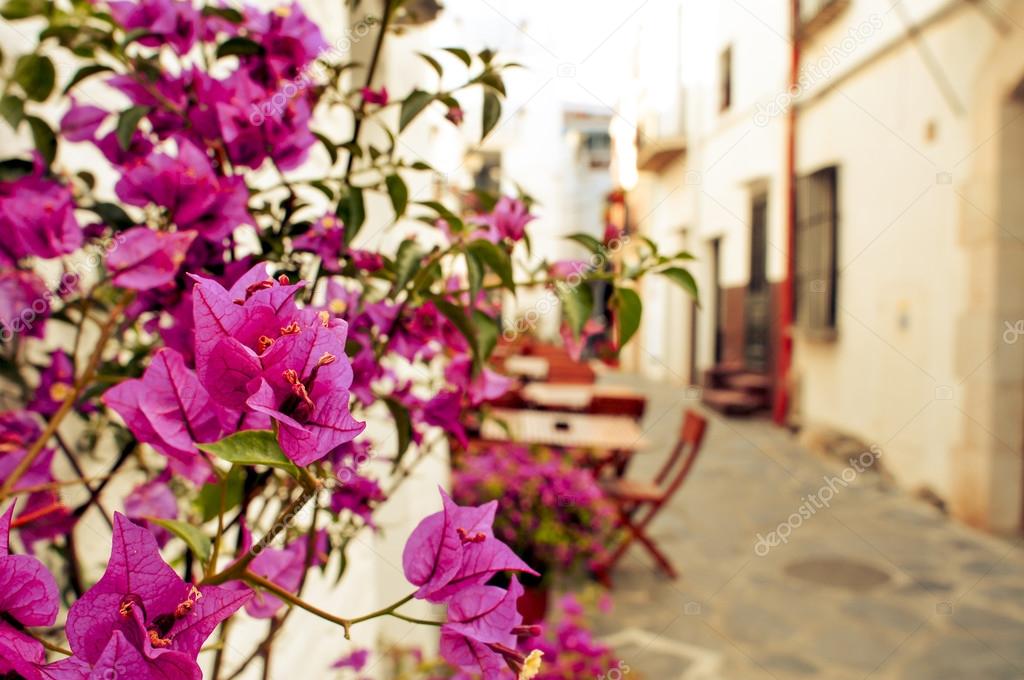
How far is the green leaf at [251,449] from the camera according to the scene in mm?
346

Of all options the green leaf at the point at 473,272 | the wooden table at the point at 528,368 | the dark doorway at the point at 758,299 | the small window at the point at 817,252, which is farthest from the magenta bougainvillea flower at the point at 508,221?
the dark doorway at the point at 758,299

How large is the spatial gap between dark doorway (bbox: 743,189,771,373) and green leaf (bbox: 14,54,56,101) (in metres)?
8.59

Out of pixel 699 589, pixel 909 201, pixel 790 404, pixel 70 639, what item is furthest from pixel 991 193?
pixel 70 639

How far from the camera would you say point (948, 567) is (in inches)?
158

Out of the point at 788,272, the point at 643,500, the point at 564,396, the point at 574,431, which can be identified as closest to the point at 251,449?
the point at 643,500

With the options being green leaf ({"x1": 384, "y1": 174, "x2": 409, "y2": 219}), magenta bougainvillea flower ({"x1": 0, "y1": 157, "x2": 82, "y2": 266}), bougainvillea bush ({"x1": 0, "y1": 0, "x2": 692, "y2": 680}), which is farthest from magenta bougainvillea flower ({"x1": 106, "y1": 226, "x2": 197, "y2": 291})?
green leaf ({"x1": 384, "y1": 174, "x2": 409, "y2": 219})

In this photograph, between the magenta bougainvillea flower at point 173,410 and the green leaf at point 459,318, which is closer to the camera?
the magenta bougainvillea flower at point 173,410

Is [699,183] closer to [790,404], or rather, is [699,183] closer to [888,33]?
[790,404]

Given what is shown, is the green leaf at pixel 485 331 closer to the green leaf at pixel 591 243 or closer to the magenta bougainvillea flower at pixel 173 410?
the green leaf at pixel 591 243

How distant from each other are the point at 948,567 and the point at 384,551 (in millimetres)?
2970

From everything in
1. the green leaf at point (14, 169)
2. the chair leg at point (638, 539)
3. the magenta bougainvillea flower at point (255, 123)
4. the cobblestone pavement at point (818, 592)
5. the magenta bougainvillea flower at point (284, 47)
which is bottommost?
the cobblestone pavement at point (818, 592)

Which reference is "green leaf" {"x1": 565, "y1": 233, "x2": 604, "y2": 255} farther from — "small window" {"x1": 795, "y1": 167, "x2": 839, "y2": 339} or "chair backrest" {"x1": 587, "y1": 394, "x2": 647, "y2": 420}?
"small window" {"x1": 795, "y1": 167, "x2": 839, "y2": 339}

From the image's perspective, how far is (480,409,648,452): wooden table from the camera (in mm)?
3781

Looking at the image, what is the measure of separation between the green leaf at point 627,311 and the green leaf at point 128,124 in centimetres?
49
